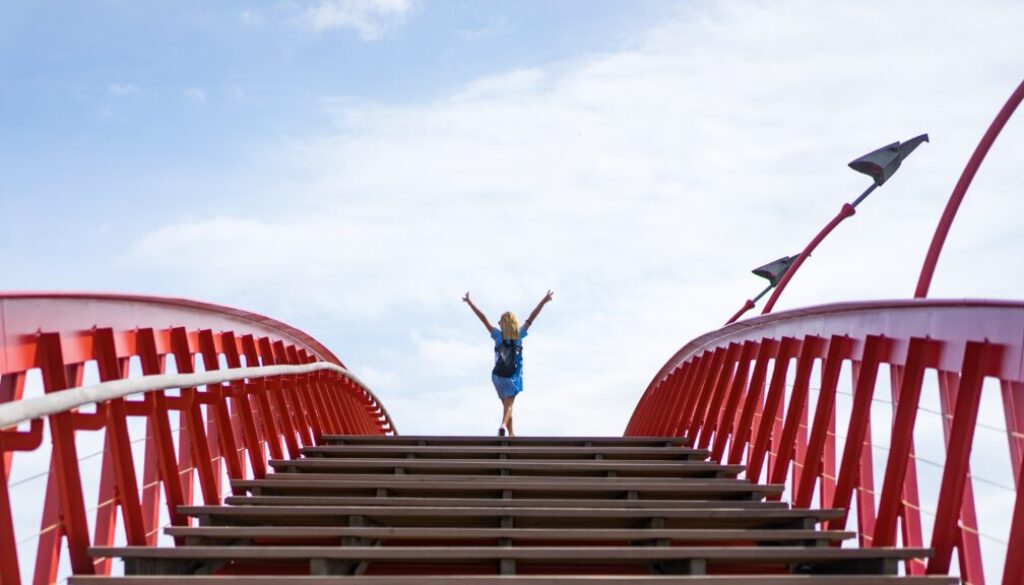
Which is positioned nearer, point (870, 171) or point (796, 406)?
point (796, 406)

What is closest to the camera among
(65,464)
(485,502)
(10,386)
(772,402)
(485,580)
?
(10,386)

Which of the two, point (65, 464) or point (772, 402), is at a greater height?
point (772, 402)

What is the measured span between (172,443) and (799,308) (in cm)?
447

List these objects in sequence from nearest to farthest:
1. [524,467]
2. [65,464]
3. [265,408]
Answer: [65,464] < [524,467] < [265,408]

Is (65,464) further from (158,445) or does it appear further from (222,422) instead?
(222,422)

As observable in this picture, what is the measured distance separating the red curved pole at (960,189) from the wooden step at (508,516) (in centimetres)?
397

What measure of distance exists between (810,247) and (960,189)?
524 cm

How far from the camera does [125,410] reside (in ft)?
23.3

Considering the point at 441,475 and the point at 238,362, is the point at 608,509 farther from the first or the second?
the point at 238,362

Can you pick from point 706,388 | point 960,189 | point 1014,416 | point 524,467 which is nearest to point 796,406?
point 524,467

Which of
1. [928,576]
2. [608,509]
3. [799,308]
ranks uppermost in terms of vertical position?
[799,308]

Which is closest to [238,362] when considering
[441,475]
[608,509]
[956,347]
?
[441,475]

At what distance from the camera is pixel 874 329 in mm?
8016

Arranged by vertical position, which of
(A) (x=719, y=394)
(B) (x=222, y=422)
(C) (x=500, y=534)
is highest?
(A) (x=719, y=394)
